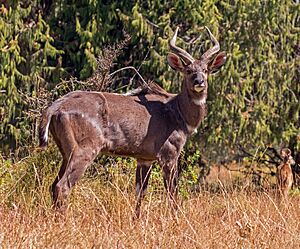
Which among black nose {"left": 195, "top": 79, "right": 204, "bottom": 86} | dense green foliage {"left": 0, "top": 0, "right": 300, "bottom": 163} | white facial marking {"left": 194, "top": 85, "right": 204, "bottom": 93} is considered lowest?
dense green foliage {"left": 0, "top": 0, "right": 300, "bottom": 163}

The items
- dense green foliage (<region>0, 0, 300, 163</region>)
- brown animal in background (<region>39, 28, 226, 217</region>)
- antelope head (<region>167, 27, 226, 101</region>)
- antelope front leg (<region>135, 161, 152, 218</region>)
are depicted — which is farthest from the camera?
dense green foliage (<region>0, 0, 300, 163</region>)

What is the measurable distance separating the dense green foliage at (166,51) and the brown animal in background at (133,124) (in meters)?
3.50

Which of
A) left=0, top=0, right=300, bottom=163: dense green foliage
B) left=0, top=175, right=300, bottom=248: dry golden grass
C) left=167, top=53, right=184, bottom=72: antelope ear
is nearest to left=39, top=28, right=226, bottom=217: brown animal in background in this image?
left=167, top=53, right=184, bottom=72: antelope ear

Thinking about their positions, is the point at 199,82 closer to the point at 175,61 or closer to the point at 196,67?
the point at 196,67

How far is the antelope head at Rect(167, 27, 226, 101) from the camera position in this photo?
30.0 ft

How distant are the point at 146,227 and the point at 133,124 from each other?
2250 millimetres

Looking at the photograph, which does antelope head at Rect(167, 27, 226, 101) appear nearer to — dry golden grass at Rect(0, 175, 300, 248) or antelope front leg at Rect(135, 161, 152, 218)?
antelope front leg at Rect(135, 161, 152, 218)

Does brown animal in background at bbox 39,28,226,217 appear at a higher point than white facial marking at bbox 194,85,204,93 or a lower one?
lower

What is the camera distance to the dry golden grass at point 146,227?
6.25m

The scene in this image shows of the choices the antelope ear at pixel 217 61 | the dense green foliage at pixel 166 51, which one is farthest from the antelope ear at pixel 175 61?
the dense green foliage at pixel 166 51

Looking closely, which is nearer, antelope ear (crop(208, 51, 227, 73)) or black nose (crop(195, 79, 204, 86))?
black nose (crop(195, 79, 204, 86))

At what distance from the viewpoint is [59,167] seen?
30.1 ft

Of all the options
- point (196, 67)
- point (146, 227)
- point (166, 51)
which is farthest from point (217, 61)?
point (146, 227)

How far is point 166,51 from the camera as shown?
506 inches
